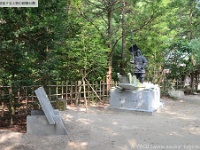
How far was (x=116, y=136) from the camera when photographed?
463 cm

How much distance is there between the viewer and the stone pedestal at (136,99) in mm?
7238

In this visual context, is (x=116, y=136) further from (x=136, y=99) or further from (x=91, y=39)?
(x=91, y=39)

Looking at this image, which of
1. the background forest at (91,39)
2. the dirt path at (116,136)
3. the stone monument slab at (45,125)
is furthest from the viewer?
the background forest at (91,39)

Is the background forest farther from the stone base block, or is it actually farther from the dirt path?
the dirt path

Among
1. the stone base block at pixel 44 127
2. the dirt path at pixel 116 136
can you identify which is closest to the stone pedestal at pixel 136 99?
the dirt path at pixel 116 136

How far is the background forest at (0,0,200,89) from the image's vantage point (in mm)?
5398

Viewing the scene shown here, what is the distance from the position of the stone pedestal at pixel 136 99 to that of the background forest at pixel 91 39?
1729 millimetres

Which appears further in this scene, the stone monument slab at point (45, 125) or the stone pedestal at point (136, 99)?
the stone pedestal at point (136, 99)

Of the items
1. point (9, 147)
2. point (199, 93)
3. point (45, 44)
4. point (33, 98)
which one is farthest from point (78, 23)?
point (199, 93)

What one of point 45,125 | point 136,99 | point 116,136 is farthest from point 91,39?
point 116,136

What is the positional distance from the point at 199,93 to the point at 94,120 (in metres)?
9.89

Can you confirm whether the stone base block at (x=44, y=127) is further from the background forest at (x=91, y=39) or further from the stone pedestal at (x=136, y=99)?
the stone pedestal at (x=136, y=99)

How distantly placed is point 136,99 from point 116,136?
2956 millimetres

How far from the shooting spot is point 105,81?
→ 10.6m
